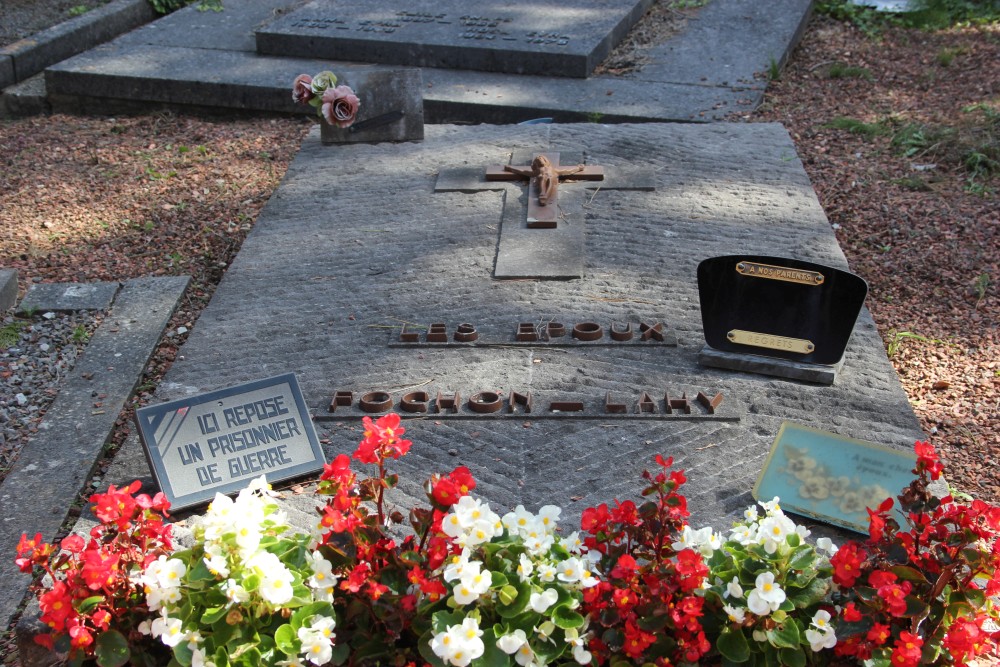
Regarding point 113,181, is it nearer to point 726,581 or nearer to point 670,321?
point 670,321

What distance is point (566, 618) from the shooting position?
2109 mm

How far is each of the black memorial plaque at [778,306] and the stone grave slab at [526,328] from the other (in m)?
0.13

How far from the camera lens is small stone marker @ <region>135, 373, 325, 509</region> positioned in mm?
2787

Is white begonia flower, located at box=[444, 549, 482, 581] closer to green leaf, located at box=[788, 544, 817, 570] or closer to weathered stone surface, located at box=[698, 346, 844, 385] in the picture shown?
green leaf, located at box=[788, 544, 817, 570]

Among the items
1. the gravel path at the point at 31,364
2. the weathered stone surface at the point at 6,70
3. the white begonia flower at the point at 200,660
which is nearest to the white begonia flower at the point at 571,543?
the white begonia flower at the point at 200,660

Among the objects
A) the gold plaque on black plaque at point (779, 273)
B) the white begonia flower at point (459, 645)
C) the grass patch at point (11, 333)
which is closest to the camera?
the white begonia flower at point (459, 645)

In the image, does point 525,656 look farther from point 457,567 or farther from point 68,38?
point 68,38

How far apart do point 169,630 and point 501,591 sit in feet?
2.33

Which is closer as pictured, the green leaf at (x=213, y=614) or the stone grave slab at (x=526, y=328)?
the green leaf at (x=213, y=614)

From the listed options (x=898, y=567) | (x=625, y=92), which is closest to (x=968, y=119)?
(x=625, y=92)

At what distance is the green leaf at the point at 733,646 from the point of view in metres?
2.12

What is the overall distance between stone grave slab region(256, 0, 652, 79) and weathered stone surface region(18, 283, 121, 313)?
3345 millimetres

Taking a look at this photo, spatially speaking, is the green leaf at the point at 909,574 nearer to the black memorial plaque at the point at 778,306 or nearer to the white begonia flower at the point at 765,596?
the white begonia flower at the point at 765,596

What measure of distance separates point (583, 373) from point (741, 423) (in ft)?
1.87
